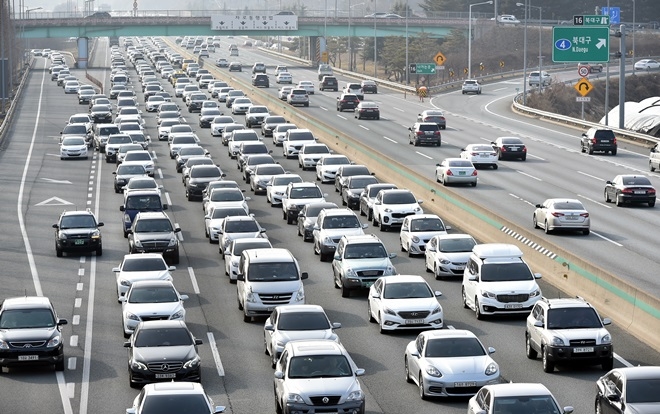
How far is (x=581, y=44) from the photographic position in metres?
85.9

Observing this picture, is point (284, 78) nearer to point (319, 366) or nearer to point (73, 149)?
point (73, 149)

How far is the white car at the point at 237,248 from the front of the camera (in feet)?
126

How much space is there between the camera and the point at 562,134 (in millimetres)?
85625

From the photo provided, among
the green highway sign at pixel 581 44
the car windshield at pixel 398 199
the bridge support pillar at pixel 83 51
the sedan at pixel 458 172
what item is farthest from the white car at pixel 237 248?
the bridge support pillar at pixel 83 51

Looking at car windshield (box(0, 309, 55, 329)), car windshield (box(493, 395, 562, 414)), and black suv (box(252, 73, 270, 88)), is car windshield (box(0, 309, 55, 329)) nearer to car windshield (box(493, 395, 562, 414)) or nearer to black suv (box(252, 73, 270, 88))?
car windshield (box(493, 395, 562, 414))

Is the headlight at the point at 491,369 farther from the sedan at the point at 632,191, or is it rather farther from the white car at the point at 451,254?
the sedan at the point at 632,191

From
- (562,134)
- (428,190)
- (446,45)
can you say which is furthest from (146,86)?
(446,45)

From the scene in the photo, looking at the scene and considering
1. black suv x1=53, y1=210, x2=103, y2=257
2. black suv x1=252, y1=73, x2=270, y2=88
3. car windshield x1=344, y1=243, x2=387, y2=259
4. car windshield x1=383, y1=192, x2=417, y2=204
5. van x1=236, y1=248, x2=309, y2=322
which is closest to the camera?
van x1=236, y1=248, x2=309, y2=322

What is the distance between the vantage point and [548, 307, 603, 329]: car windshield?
27.6 m

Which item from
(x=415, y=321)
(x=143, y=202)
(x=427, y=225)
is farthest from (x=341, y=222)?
(x=415, y=321)

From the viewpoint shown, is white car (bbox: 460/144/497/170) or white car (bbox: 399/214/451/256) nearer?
white car (bbox: 399/214/451/256)

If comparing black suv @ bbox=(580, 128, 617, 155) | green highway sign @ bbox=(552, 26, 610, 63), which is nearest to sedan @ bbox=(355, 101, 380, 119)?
green highway sign @ bbox=(552, 26, 610, 63)

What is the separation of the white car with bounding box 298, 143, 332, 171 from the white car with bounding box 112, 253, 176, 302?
1111 inches

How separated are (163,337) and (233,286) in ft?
38.0
